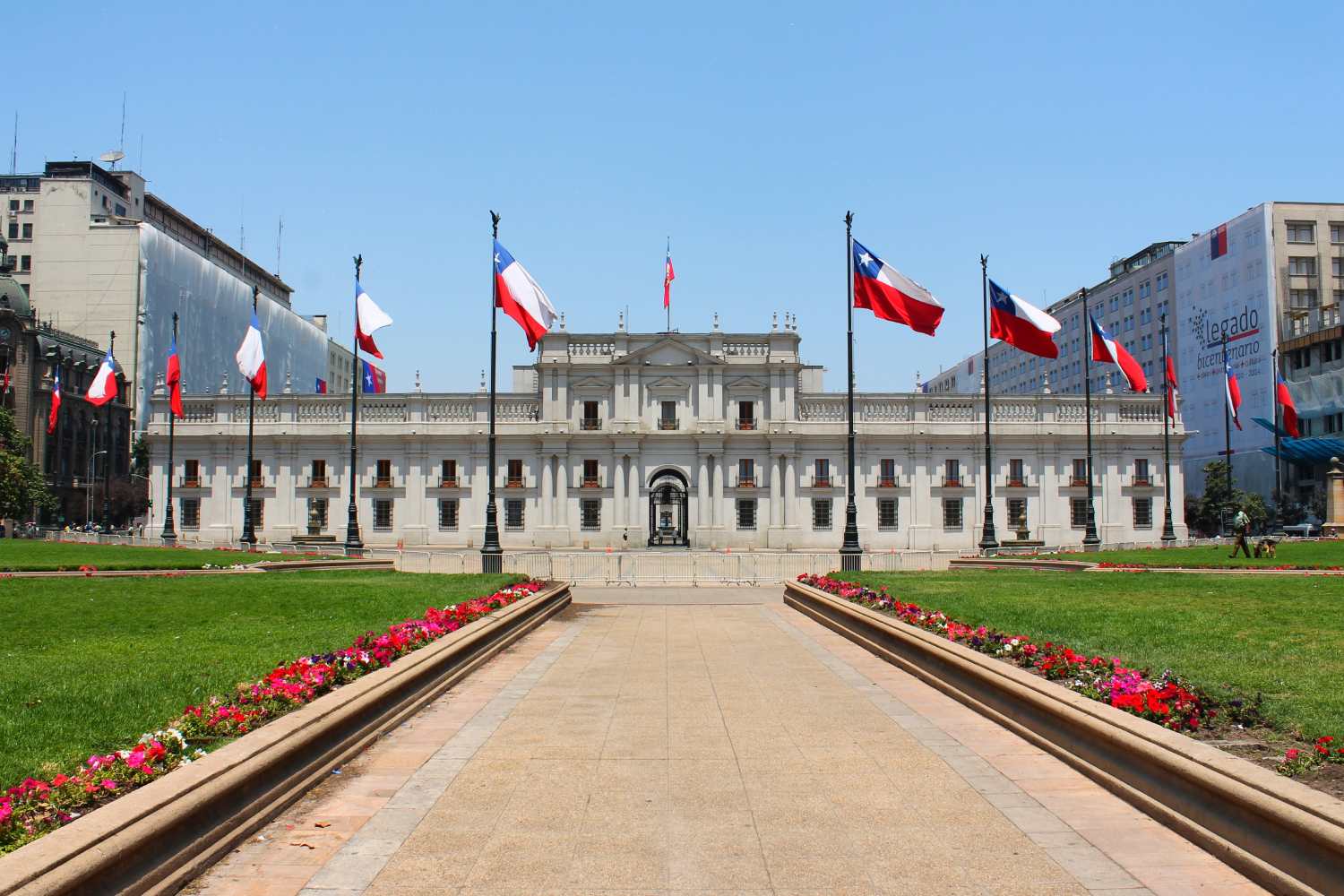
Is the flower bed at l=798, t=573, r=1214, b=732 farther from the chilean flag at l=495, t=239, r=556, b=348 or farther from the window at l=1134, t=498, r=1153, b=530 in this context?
the window at l=1134, t=498, r=1153, b=530

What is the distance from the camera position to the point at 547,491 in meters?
66.9

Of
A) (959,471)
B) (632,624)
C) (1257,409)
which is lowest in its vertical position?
(632,624)

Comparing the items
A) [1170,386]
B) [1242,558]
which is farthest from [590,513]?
[1242,558]

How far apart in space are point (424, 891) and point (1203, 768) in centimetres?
485

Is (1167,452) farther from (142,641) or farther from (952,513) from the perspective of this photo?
(142,641)

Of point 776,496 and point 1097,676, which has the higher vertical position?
point 776,496

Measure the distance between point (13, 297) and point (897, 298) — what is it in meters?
82.3

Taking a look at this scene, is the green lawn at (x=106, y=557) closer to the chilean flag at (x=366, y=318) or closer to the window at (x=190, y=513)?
the chilean flag at (x=366, y=318)

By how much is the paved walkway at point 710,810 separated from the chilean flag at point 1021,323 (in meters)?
23.4

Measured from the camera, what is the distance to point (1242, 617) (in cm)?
1459

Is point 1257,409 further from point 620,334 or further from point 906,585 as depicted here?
point 906,585

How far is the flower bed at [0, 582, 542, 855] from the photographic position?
18.0 ft

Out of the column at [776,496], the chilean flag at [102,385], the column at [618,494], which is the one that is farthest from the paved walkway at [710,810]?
the column at [618,494]

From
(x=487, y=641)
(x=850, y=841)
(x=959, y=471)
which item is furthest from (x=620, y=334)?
(x=850, y=841)
